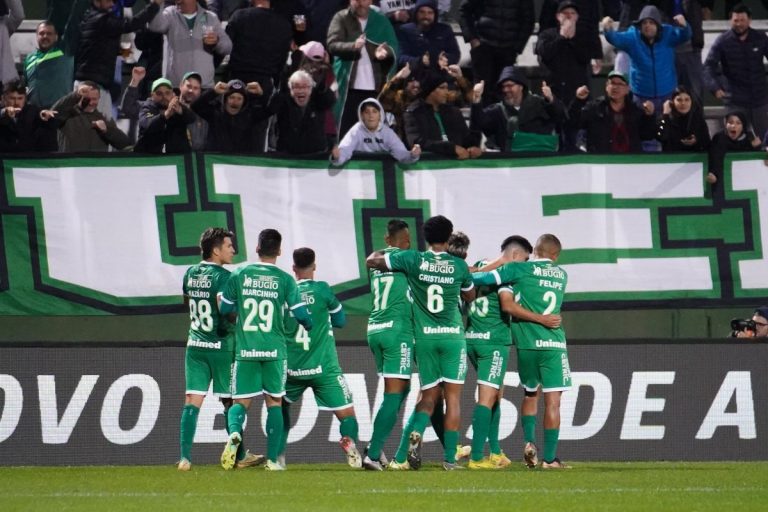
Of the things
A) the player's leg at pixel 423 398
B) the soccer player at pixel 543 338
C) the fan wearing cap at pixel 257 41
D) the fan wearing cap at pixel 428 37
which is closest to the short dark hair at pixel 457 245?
the soccer player at pixel 543 338

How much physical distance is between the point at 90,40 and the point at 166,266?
3029mm

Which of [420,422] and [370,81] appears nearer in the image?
[420,422]

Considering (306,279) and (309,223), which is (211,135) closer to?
(309,223)

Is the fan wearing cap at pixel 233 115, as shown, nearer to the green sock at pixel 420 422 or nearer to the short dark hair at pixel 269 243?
the short dark hair at pixel 269 243

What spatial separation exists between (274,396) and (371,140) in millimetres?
3904

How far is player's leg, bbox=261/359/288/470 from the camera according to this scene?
1130cm

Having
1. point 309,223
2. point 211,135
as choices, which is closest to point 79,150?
point 211,135

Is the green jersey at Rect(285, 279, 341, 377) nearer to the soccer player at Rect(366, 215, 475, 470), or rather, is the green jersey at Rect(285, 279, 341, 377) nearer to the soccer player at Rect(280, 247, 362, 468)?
the soccer player at Rect(280, 247, 362, 468)

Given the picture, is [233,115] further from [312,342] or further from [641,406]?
[641,406]

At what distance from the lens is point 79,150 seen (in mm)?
14570

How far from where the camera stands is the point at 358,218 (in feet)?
46.9

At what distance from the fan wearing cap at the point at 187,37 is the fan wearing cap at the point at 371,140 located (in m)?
2.02

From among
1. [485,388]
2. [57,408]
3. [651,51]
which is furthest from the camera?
[651,51]

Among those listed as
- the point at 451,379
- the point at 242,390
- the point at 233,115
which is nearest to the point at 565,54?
the point at 233,115
